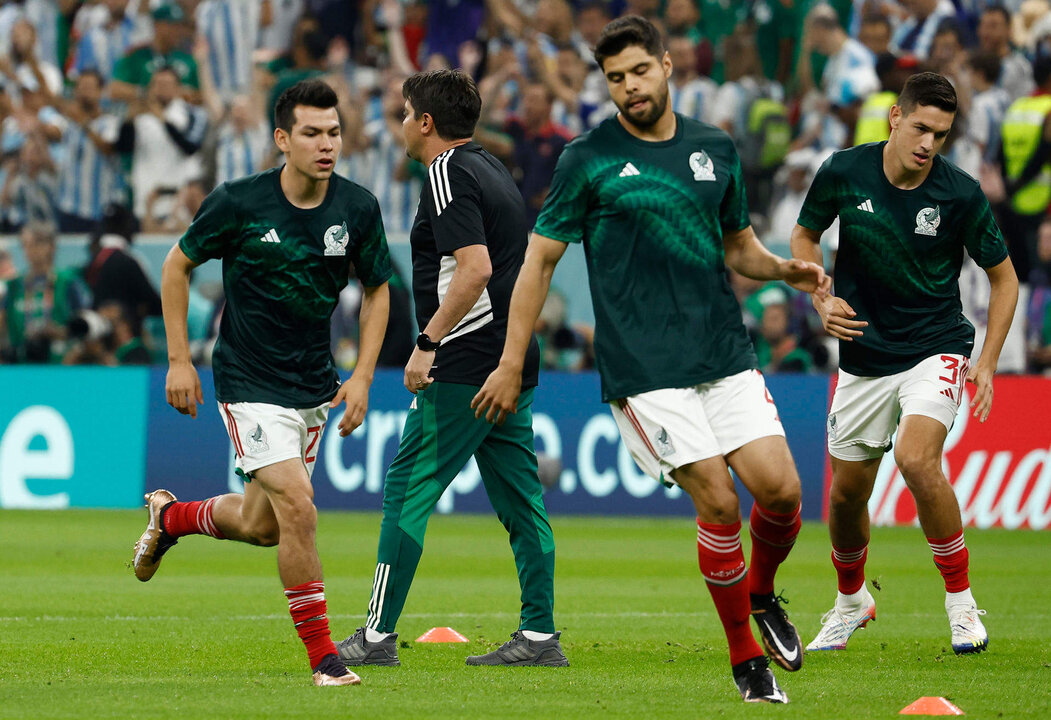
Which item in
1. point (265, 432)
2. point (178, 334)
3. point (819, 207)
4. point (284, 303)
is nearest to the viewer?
point (265, 432)

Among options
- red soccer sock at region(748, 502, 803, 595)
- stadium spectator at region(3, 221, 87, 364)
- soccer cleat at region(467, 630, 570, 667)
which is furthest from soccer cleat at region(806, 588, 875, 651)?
stadium spectator at region(3, 221, 87, 364)

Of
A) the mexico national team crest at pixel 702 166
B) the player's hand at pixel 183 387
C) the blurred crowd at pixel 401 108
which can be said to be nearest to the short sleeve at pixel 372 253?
the player's hand at pixel 183 387

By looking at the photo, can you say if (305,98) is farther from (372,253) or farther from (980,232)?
(980,232)

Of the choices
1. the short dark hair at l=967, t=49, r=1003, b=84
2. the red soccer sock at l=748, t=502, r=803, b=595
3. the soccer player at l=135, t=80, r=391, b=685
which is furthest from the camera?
the short dark hair at l=967, t=49, r=1003, b=84

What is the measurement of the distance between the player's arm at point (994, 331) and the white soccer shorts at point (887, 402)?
84mm

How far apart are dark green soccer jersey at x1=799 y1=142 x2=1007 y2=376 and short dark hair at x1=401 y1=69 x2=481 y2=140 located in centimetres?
184

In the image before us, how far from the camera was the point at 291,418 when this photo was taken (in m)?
6.90

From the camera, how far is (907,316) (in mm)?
7938

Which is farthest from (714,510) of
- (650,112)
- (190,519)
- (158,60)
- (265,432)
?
(158,60)

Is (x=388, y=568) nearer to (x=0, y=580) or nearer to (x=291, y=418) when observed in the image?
(x=291, y=418)

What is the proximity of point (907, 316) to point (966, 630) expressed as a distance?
154 cm

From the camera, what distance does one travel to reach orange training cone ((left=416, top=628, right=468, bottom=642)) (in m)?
8.16

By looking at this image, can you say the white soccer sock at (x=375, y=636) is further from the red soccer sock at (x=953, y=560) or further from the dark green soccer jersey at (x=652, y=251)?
the red soccer sock at (x=953, y=560)

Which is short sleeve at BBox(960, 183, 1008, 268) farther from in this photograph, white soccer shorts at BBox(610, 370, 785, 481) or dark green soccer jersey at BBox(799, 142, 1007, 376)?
white soccer shorts at BBox(610, 370, 785, 481)
